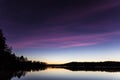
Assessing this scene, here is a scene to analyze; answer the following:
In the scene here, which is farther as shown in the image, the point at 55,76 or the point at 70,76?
the point at 55,76

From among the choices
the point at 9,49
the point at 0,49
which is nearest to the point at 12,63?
the point at 9,49

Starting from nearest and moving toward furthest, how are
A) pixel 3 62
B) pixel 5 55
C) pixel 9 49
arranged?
pixel 3 62, pixel 5 55, pixel 9 49

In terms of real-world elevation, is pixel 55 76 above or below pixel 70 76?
above

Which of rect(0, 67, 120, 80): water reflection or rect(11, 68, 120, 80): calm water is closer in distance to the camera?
rect(0, 67, 120, 80): water reflection

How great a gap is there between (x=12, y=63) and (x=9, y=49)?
828 centimetres

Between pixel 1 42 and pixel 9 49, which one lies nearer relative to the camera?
pixel 1 42

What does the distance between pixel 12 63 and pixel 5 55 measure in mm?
18519

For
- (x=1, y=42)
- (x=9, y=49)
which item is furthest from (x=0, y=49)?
(x=9, y=49)

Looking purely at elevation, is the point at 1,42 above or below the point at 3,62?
above

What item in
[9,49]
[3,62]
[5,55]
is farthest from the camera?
[9,49]

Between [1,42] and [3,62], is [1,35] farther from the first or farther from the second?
[3,62]

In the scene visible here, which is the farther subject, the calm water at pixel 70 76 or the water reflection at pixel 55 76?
the calm water at pixel 70 76

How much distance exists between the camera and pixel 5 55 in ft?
389

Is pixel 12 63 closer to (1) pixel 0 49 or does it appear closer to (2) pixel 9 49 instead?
(2) pixel 9 49
